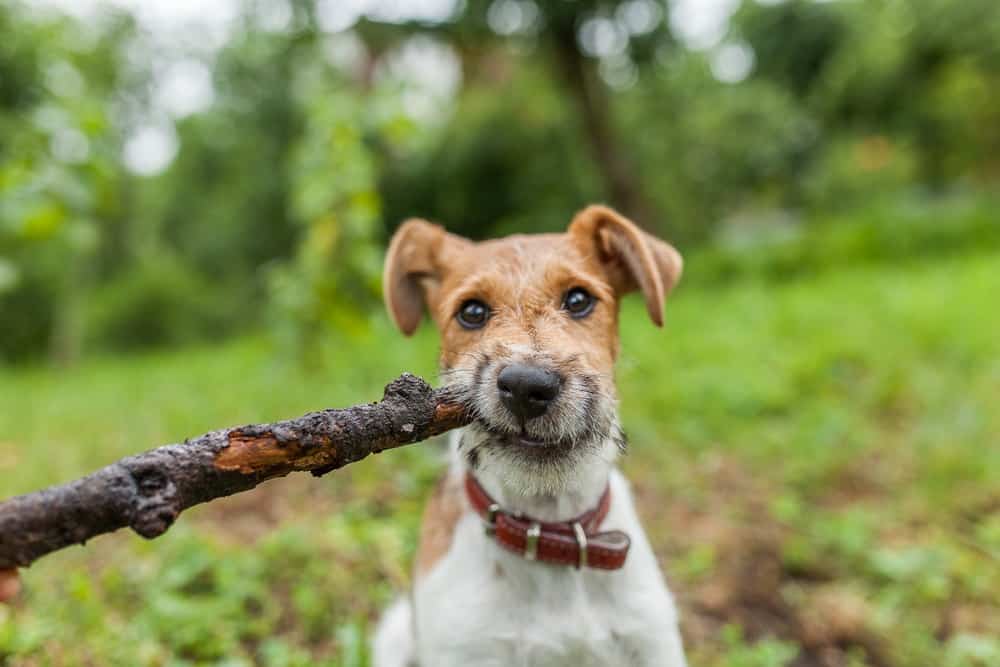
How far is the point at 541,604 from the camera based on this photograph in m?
2.63

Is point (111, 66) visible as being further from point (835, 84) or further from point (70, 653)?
point (835, 84)

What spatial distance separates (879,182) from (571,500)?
19.8 metres

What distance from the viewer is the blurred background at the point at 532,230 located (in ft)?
13.3

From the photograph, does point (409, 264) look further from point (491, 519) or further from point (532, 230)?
point (532, 230)

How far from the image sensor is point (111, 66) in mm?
14438

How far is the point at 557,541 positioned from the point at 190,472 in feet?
4.32

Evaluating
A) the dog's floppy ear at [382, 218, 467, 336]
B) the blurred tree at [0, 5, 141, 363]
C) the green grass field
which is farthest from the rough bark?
the blurred tree at [0, 5, 141, 363]

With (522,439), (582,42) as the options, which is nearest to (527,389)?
(522,439)

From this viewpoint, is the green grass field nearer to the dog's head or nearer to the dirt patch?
the dirt patch

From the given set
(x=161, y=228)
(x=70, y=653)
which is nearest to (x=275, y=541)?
(x=70, y=653)

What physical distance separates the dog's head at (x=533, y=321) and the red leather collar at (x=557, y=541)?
0.20 m

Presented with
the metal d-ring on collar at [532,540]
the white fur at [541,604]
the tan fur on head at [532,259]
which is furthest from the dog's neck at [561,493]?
the tan fur on head at [532,259]

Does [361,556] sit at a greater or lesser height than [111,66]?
lesser

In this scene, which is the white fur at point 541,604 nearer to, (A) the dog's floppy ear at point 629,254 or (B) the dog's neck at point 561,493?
(B) the dog's neck at point 561,493
